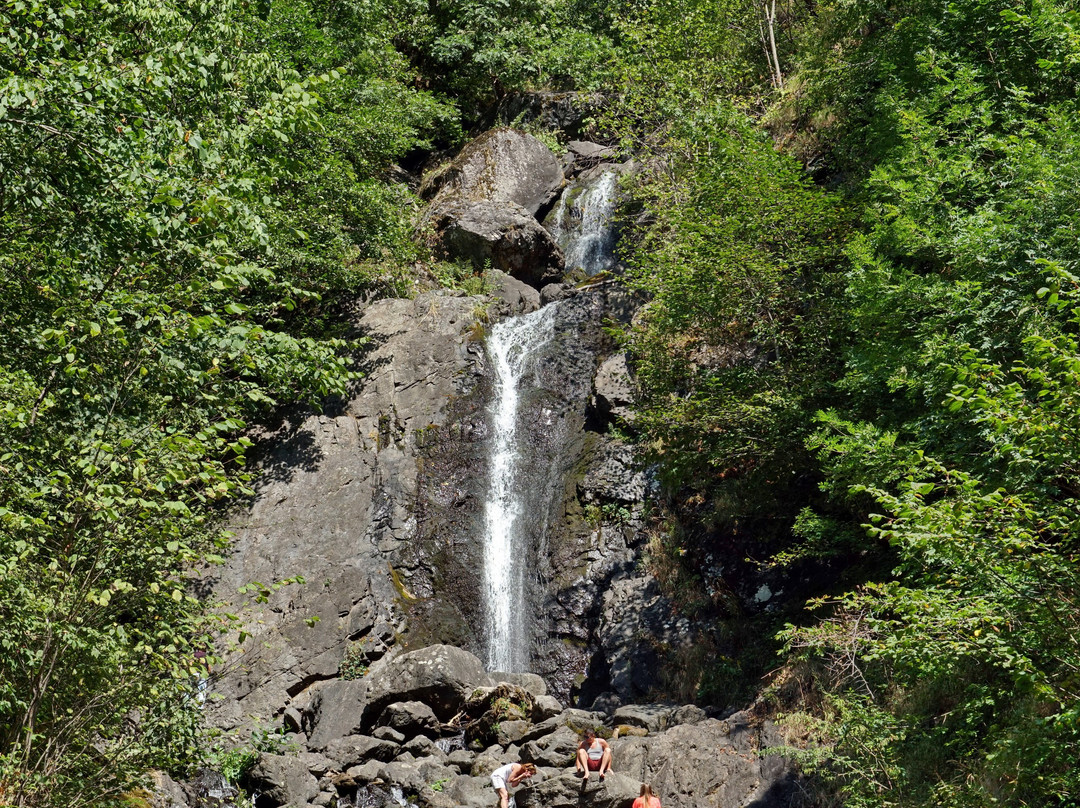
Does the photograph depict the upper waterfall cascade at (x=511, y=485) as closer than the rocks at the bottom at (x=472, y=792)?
No

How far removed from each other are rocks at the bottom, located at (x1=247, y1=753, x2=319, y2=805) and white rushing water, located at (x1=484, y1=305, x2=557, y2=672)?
4.62 meters

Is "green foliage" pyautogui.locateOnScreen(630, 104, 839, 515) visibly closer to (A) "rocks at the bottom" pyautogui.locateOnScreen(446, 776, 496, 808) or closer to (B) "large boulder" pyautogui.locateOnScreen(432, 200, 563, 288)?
(A) "rocks at the bottom" pyautogui.locateOnScreen(446, 776, 496, 808)

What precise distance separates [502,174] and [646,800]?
2070 centimetres

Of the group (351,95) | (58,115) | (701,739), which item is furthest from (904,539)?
(351,95)

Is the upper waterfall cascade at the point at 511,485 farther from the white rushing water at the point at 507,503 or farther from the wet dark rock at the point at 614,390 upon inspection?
the wet dark rock at the point at 614,390

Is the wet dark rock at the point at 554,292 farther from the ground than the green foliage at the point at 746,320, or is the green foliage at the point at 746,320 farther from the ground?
the green foliage at the point at 746,320

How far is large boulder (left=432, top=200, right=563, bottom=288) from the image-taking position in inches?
941

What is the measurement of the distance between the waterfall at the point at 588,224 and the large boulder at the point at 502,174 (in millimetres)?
770

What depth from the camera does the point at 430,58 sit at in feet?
111

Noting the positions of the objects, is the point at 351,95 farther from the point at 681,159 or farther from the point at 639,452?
the point at 639,452

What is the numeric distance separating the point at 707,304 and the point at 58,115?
9501 mm

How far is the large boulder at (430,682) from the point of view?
1369 centimetres

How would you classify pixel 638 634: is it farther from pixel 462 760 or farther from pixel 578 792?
pixel 578 792

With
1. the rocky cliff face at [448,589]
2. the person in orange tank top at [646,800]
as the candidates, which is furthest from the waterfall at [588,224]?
the person in orange tank top at [646,800]
